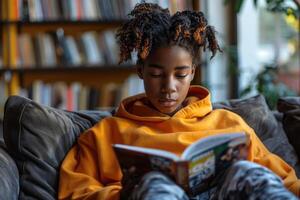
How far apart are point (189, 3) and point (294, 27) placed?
67cm

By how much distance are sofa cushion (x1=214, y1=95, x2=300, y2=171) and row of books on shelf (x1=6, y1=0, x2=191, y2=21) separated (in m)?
Answer: 1.41

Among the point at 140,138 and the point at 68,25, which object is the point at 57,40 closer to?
the point at 68,25

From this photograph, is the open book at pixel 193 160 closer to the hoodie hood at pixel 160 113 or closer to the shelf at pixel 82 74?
the hoodie hood at pixel 160 113

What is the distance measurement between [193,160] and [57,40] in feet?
7.22

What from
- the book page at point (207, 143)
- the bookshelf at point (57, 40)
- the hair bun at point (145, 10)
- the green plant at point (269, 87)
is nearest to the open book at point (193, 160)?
the book page at point (207, 143)

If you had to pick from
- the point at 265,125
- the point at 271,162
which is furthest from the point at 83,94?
the point at 271,162

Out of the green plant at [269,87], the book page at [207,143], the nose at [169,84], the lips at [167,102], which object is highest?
the nose at [169,84]

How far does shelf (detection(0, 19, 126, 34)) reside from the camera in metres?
3.27

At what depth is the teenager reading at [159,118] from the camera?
1.59m

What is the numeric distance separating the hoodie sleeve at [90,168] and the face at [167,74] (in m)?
0.20

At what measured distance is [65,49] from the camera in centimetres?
330

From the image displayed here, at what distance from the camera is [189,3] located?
10.7 feet

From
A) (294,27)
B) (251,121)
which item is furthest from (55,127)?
(294,27)

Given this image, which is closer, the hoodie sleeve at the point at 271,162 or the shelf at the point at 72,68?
the hoodie sleeve at the point at 271,162
